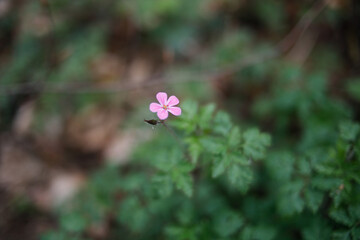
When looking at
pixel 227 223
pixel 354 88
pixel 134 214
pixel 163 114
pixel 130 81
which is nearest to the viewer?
pixel 163 114

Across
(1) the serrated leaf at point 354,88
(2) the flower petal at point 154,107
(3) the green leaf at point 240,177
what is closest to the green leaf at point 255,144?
(3) the green leaf at point 240,177

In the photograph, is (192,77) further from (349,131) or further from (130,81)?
(349,131)

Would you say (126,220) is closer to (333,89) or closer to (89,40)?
(89,40)

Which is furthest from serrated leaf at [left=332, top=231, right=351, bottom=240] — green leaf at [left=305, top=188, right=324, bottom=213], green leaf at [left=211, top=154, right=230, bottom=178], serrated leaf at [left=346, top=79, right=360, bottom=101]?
serrated leaf at [left=346, top=79, right=360, bottom=101]

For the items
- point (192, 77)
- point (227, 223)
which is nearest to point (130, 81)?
point (192, 77)

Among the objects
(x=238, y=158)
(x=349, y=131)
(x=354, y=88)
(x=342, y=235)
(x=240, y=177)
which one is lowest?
(x=342, y=235)

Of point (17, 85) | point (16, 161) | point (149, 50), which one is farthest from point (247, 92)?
point (16, 161)
